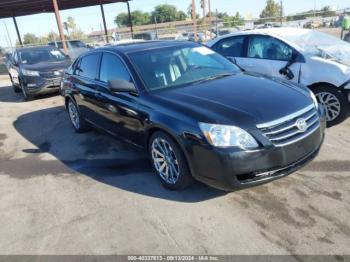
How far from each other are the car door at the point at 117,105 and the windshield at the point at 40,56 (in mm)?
6967

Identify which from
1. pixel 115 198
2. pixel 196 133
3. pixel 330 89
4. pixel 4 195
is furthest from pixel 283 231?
pixel 4 195

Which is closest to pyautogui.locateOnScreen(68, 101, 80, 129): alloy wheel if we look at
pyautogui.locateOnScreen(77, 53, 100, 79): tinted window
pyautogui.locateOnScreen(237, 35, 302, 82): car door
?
pyautogui.locateOnScreen(77, 53, 100, 79): tinted window

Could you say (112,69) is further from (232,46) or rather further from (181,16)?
Result: (181,16)

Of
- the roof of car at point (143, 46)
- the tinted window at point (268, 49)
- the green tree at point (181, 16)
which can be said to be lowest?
the green tree at point (181, 16)

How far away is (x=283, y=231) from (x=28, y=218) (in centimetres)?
271

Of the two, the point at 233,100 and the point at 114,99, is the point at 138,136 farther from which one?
the point at 233,100

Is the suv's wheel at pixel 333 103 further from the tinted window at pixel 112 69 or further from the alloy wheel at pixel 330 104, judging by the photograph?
the tinted window at pixel 112 69

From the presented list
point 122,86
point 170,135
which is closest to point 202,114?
point 170,135

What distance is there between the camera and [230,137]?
3.15m

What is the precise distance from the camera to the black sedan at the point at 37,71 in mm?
10055

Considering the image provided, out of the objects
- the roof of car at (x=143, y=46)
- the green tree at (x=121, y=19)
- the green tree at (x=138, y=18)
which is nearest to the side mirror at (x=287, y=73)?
the roof of car at (x=143, y=46)

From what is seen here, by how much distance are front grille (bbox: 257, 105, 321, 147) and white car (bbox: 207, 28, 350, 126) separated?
6.53ft

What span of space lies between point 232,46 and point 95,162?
143 inches

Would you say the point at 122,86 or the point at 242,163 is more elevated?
the point at 122,86
